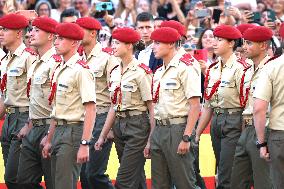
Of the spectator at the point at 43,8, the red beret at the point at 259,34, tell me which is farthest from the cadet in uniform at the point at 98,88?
the spectator at the point at 43,8

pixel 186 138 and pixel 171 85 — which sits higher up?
pixel 171 85

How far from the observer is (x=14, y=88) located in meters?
12.1

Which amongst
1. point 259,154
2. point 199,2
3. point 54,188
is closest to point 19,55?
point 54,188

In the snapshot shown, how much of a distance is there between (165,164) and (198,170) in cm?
172

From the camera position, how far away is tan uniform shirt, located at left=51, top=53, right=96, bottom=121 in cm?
1079

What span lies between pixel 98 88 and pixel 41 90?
1.39 metres

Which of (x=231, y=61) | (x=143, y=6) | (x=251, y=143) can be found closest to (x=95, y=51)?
(x=231, y=61)

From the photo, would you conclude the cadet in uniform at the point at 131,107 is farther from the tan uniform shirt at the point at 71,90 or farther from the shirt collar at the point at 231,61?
the tan uniform shirt at the point at 71,90

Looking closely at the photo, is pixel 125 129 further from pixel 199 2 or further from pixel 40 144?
pixel 199 2

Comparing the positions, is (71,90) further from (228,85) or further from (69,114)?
(228,85)

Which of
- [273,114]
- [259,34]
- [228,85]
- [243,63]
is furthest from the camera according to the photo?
[243,63]

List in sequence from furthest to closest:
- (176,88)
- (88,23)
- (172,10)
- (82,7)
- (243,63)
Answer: (172,10), (82,7), (88,23), (243,63), (176,88)

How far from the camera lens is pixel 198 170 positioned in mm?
12797

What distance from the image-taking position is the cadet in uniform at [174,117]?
10.9 m
